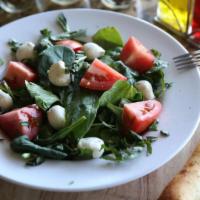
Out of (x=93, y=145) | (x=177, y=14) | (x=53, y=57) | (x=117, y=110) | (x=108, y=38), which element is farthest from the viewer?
(x=177, y=14)

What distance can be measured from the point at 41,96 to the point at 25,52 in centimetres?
22

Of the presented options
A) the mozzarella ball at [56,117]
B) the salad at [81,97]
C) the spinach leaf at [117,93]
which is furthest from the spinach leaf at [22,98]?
the spinach leaf at [117,93]

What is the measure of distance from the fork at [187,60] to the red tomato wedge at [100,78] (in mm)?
210

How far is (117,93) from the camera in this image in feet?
4.18

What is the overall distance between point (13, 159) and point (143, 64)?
499 mm

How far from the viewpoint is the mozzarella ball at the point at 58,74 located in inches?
51.6

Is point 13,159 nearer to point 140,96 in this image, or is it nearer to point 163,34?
point 140,96

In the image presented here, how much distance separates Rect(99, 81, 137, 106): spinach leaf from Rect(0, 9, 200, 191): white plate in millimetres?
119

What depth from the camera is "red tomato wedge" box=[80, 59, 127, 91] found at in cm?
131

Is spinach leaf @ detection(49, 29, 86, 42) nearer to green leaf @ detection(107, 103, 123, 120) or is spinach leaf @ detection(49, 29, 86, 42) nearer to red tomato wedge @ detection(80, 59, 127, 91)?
red tomato wedge @ detection(80, 59, 127, 91)

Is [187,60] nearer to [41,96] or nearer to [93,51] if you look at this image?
[93,51]

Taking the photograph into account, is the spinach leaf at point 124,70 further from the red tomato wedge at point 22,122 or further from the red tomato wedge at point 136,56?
the red tomato wedge at point 22,122

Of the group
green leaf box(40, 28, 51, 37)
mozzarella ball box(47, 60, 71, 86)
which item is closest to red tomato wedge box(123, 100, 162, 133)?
mozzarella ball box(47, 60, 71, 86)

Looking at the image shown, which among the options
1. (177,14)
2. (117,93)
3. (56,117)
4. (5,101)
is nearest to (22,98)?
(5,101)
